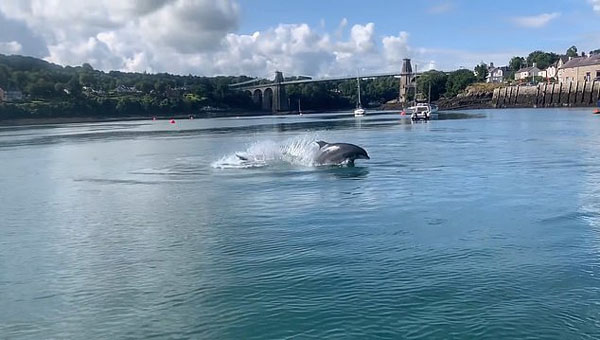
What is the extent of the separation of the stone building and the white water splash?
124m

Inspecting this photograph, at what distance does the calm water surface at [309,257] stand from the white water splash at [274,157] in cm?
528

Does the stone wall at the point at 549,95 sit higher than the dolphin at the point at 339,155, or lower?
lower

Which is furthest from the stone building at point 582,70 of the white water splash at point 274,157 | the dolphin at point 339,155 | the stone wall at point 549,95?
the dolphin at point 339,155

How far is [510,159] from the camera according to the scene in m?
33.7

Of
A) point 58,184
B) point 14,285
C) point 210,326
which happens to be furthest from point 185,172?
point 210,326

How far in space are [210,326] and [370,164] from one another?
23.3 metres

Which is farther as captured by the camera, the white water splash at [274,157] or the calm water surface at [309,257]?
the white water splash at [274,157]

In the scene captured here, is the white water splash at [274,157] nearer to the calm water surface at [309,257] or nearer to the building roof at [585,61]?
the calm water surface at [309,257]

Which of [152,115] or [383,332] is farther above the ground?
[383,332]

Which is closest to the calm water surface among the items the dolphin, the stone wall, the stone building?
the dolphin

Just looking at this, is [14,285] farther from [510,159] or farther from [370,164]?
[510,159]

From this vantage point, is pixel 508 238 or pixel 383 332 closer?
pixel 383 332

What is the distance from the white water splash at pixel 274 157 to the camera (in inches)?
1309

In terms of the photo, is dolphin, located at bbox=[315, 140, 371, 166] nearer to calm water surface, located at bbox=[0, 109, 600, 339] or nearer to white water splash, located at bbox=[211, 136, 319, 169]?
white water splash, located at bbox=[211, 136, 319, 169]
